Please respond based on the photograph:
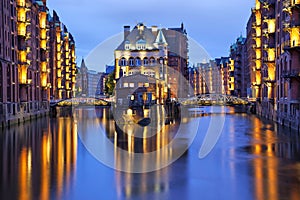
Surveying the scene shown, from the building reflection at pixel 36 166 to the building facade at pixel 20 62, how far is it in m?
15.2

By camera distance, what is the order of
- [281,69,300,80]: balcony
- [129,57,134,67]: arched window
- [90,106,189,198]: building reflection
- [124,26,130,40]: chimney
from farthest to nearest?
[124,26,130,40]: chimney, [129,57,134,67]: arched window, [281,69,300,80]: balcony, [90,106,189,198]: building reflection

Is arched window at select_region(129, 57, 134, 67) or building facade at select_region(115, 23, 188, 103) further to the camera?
arched window at select_region(129, 57, 134, 67)

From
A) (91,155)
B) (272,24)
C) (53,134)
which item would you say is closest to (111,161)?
(91,155)

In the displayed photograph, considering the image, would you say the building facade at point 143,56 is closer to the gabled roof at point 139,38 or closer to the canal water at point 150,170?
the gabled roof at point 139,38

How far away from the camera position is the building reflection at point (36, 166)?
17.9 metres

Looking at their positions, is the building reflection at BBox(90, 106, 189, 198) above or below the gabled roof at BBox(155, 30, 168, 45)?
below

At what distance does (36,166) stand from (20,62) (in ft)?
129

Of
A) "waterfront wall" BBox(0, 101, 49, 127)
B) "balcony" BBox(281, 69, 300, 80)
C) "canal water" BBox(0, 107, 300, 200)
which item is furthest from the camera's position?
"waterfront wall" BBox(0, 101, 49, 127)

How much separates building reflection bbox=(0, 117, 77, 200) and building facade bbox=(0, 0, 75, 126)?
49.8 feet

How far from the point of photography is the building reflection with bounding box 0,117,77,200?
17922mm

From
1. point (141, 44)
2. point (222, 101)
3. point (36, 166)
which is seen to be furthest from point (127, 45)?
point (36, 166)

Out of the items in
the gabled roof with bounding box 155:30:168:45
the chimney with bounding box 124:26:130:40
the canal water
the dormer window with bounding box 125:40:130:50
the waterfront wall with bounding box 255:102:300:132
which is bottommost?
the canal water

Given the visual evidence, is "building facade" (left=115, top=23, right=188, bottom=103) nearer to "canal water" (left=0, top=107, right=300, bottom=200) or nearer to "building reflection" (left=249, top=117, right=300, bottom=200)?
"building reflection" (left=249, top=117, right=300, bottom=200)

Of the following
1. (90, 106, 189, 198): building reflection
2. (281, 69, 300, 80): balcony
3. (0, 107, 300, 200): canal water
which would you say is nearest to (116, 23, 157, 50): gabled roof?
(90, 106, 189, 198): building reflection
